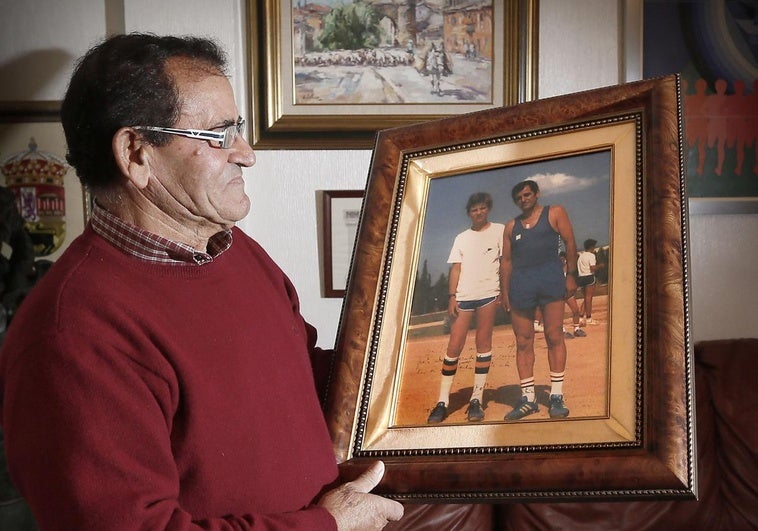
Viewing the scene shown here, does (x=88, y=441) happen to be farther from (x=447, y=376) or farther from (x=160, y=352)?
(x=447, y=376)

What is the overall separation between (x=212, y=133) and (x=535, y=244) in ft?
1.98

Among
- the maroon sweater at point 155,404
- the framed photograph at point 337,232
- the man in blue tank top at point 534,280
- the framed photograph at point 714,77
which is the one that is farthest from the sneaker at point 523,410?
the framed photograph at point 714,77

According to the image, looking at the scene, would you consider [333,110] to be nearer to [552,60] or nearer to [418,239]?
[552,60]

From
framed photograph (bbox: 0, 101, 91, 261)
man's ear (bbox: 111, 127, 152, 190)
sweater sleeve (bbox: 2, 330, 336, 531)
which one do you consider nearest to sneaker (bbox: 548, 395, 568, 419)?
sweater sleeve (bbox: 2, 330, 336, 531)

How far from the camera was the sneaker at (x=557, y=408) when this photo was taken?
1.15 metres

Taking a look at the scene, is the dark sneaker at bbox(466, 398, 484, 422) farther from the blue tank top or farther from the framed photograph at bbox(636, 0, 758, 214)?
the framed photograph at bbox(636, 0, 758, 214)

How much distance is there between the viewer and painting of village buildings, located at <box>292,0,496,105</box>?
2.43 m

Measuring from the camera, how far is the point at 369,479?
1.20 meters

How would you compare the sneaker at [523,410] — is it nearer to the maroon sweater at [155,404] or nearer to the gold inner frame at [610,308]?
the gold inner frame at [610,308]

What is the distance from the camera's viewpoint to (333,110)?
245cm

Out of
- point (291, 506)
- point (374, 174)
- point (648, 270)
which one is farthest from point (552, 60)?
point (291, 506)

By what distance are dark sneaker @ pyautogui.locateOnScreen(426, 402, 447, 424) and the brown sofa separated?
1010 mm

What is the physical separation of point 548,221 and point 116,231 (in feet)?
2.46

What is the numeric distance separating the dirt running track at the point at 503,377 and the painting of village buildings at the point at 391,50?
132 cm
